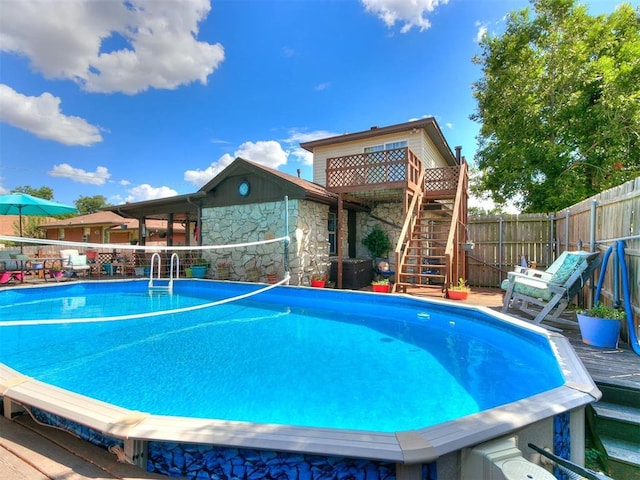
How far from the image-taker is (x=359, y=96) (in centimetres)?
1391

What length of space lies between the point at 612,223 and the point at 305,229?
24.8 ft

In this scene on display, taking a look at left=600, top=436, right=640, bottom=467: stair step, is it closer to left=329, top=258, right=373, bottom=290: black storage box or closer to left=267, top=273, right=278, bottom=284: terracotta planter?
left=329, top=258, right=373, bottom=290: black storage box

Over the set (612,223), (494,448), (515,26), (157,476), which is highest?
(515,26)

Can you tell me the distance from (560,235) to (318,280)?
716cm

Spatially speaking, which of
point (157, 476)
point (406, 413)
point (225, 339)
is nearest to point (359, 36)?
point (225, 339)

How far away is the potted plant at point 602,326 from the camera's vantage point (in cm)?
387

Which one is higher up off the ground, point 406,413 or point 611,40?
point 611,40

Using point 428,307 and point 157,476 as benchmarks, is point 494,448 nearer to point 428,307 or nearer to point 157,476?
point 157,476

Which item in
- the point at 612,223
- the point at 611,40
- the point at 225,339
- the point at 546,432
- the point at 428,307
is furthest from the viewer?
the point at 611,40

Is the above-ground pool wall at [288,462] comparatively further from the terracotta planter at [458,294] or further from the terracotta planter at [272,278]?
the terracotta planter at [272,278]

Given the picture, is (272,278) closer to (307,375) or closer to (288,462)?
(307,375)

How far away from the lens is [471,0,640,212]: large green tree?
1120 centimetres

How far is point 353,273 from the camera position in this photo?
33.1 ft

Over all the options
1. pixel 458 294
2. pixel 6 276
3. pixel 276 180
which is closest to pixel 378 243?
pixel 276 180
